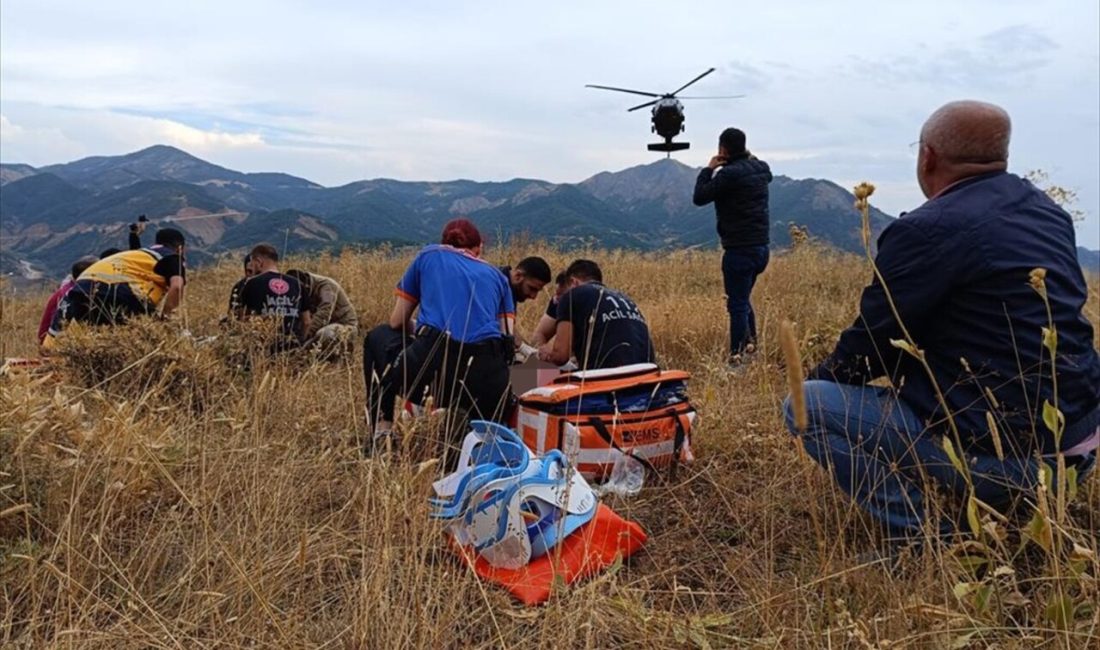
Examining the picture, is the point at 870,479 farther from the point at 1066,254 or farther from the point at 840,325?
the point at 840,325

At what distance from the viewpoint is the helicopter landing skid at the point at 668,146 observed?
6.22 metres

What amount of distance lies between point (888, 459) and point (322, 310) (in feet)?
16.5

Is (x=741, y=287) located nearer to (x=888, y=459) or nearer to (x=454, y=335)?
(x=454, y=335)

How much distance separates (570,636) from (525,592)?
51 centimetres

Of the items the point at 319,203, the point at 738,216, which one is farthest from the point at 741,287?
the point at 319,203

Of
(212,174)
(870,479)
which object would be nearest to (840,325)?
(870,479)

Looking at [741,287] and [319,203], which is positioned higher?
[319,203]

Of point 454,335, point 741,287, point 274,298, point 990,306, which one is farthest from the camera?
point 274,298

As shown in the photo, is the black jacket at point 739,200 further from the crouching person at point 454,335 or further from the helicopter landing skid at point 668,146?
the crouching person at point 454,335

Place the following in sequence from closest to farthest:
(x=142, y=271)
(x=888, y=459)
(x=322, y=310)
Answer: (x=888, y=459) → (x=142, y=271) → (x=322, y=310)

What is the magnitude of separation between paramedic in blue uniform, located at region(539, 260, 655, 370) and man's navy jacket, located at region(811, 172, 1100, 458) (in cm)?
171

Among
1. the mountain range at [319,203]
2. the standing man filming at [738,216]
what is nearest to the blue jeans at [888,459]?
the standing man filming at [738,216]

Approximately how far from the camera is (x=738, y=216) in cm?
522

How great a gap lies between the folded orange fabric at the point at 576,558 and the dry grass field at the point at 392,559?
5 centimetres
